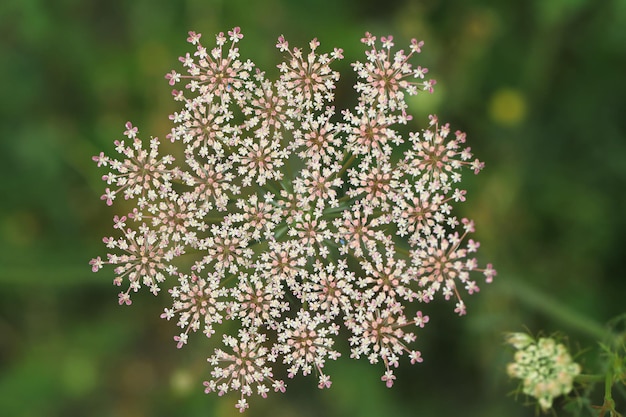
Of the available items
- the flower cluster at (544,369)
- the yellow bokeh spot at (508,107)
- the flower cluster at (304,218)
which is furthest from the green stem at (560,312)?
the yellow bokeh spot at (508,107)

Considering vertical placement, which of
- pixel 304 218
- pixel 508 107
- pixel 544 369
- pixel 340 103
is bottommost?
pixel 544 369

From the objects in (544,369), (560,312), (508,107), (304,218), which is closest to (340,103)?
(508,107)

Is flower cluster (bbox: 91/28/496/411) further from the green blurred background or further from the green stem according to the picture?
the green blurred background

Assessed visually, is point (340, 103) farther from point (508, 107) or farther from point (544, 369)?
point (544, 369)

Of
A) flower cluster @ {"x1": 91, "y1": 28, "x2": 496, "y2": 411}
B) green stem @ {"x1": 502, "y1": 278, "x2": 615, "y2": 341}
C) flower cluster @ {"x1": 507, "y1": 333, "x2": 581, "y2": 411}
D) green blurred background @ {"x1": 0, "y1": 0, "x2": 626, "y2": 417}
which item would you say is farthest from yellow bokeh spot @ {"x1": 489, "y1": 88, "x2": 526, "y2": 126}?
flower cluster @ {"x1": 507, "y1": 333, "x2": 581, "y2": 411}

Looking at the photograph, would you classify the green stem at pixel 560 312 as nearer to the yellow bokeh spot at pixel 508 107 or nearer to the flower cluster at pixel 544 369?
the flower cluster at pixel 544 369
